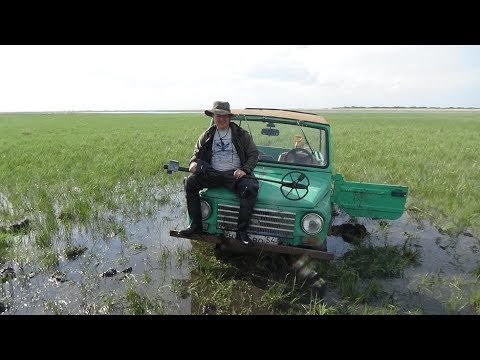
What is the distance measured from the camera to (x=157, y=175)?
928 centimetres

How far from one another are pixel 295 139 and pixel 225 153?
128 cm

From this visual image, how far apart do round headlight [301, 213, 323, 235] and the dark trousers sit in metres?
0.59

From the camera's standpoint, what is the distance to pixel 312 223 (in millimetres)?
3770

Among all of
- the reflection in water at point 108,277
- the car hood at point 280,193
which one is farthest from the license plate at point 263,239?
the reflection in water at point 108,277

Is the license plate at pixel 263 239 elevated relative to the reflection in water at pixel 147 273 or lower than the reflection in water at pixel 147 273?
elevated

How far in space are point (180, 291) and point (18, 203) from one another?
14.3ft

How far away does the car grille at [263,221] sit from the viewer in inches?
150

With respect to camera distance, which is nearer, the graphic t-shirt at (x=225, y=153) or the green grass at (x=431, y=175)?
the graphic t-shirt at (x=225, y=153)

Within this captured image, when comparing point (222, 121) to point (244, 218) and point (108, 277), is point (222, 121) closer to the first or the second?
point (244, 218)

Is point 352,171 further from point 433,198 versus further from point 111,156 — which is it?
point 111,156

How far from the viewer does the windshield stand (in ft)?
15.8

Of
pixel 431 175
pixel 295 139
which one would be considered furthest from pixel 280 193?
pixel 431 175

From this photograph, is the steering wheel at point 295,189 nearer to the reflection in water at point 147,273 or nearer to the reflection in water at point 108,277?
the reflection in water at point 147,273

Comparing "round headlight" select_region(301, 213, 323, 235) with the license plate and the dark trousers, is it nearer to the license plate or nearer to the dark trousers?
the license plate
